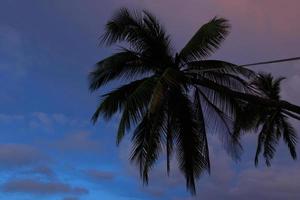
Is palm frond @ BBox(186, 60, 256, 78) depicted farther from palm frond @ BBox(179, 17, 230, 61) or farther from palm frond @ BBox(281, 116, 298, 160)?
palm frond @ BBox(281, 116, 298, 160)

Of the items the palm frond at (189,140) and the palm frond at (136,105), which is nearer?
the palm frond at (136,105)

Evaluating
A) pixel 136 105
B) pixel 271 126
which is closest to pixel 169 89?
pixel 136 105

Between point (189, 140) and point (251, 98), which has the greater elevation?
point (189, 140)

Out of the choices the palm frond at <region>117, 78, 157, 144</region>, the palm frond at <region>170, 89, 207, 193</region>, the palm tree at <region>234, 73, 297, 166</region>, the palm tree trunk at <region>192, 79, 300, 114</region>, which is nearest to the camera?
the palm tree trunk at <region>192, 79, 300, 114</region>

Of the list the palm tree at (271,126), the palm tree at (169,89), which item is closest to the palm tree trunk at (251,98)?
the palm tree at (169,89)

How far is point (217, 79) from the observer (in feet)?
68.9

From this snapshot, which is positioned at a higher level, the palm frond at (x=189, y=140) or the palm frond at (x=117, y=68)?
the palm frond at (x=117, y=68)

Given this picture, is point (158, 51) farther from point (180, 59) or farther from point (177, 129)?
point (177, 129)

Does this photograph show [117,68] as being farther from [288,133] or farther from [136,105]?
[288,133]

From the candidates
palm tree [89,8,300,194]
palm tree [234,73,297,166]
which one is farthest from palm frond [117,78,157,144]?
palm tree [234,73,297,166]

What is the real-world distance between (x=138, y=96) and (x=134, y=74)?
2.70 meters

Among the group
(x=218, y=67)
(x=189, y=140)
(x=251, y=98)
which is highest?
(x=218, y=67)

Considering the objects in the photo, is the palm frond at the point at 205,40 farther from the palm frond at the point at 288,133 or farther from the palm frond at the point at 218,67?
the palm frond at the point at 288,133

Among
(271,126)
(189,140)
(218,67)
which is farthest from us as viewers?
(271,126)
